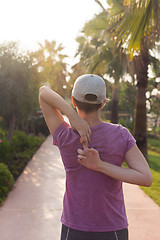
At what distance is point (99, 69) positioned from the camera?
15953 mm

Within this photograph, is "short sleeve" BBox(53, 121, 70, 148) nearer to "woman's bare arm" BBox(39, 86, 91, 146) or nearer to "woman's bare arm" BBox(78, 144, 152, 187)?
"woman's bare arm" BBox(39, 86, 91, 146)

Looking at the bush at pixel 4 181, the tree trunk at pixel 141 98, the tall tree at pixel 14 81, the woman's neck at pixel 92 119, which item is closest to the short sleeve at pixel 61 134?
the woman's neck at pixel 92 119

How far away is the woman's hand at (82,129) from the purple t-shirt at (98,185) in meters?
0.05

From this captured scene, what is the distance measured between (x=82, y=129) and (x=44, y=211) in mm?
4218

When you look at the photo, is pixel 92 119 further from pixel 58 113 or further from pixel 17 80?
pixel 17 80

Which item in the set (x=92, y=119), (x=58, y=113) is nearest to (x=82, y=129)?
(x=92, y=119)

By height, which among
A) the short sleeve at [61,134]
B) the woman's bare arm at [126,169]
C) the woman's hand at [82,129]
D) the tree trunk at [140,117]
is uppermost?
the woman's hand at [82,129]

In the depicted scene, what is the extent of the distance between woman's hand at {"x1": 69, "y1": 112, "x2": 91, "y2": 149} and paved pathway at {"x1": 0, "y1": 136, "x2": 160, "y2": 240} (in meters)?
3.18

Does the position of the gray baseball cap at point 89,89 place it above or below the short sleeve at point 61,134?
above

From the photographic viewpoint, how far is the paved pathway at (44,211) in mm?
4430

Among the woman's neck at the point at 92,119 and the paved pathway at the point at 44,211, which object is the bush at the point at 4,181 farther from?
the woman's neck at the point at 92,119

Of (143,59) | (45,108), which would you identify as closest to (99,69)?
(143,59)

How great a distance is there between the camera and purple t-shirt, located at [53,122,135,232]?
1.54 metres

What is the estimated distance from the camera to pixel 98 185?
1553mm
